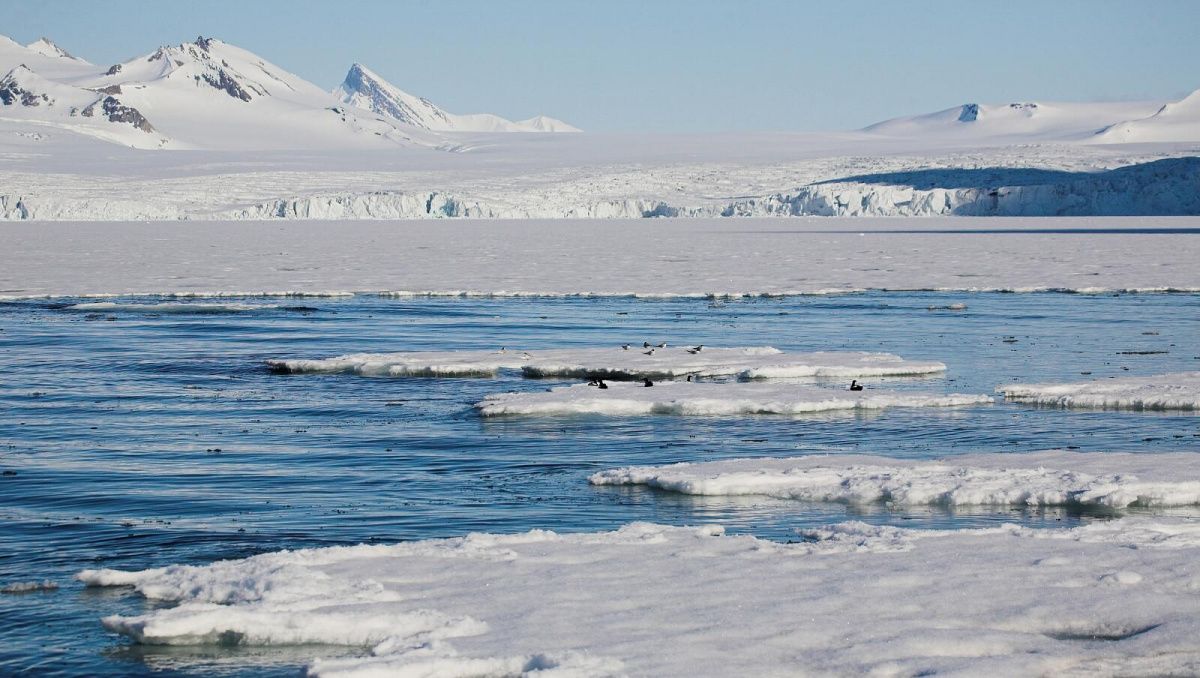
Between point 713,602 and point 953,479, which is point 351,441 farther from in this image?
point 713,602

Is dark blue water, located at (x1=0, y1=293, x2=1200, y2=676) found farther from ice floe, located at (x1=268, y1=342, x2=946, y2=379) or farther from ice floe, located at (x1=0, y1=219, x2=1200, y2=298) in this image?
ice floe, located at (x1=0, y1=219, x2=1200, y2=298)

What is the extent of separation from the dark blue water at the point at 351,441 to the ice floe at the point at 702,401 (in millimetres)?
244

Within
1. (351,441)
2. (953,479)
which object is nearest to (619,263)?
(351,441)

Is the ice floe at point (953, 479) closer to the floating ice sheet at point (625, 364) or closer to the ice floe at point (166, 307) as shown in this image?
the floating ice sheet at point (625, 364)

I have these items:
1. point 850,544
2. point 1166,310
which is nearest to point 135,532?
point 850,544

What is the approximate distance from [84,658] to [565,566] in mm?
2341

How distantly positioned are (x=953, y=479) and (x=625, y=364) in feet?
21.0

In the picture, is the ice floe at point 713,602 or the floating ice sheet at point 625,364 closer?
the ice floe at point 713,602

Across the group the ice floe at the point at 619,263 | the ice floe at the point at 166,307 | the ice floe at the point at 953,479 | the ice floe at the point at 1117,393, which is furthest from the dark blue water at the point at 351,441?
the ice floe at the point at 619,263

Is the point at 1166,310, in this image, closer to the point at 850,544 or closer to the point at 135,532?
the point at 850,544

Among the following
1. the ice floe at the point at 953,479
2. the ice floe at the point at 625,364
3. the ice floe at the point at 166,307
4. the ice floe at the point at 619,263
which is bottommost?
the ice floe at the point at 953,479

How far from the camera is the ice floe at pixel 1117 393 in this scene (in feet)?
42.5

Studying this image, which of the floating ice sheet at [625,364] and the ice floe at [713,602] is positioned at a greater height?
the floating ice sheet at [625,364]

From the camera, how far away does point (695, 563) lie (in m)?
7.32
